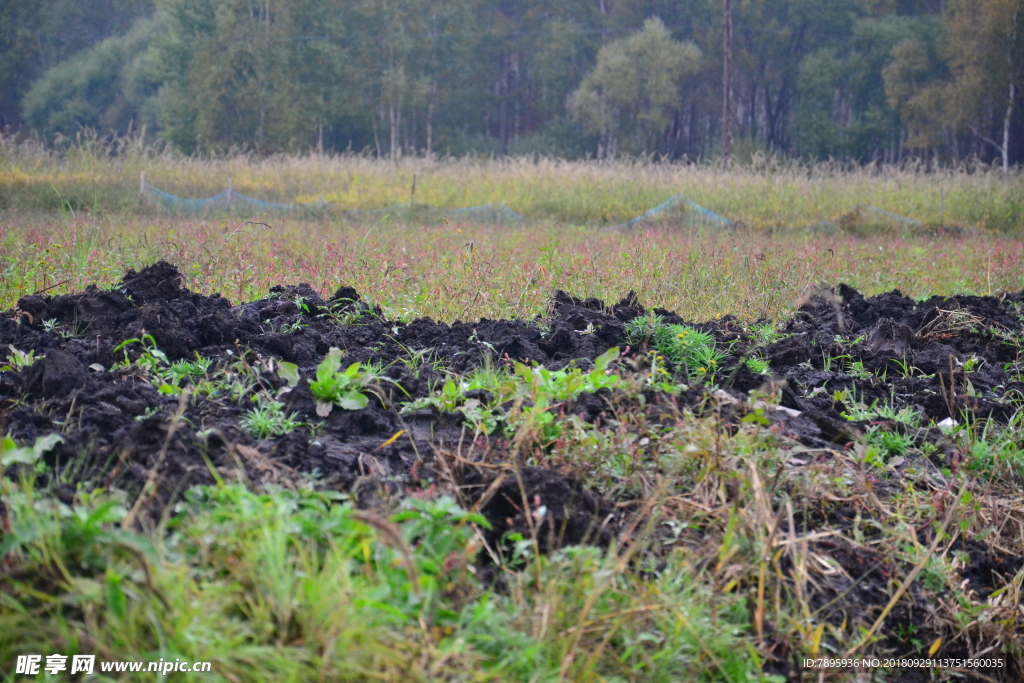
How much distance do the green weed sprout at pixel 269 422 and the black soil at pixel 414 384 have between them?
5 cm

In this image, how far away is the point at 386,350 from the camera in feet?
12.6

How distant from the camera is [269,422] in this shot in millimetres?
2689

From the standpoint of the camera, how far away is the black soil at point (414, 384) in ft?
7.72

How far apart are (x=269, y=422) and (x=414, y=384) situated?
2.35ft

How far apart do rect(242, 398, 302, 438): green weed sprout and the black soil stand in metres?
0.05

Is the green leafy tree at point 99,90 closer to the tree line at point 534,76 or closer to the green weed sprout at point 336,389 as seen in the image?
the tree line at point 534,76

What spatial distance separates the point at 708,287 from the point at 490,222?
21.1ft

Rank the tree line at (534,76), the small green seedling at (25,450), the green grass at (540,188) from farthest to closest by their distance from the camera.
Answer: the tree line at (534,76) < the green grass at (540,188) < the small green seedling at (25,450)

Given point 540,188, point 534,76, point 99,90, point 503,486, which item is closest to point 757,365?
point 503,486

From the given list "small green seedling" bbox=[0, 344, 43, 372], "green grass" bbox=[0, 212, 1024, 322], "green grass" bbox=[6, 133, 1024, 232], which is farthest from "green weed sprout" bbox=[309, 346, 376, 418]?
"green grass" bbox=[6, 133, 1024, 232]

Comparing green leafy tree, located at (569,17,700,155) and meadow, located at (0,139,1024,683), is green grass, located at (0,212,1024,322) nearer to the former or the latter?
meadow, located at (0,139,1024,683)

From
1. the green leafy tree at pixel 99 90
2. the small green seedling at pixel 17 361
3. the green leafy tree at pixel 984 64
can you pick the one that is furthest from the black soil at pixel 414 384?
the green leafy tree at pixel 99 90

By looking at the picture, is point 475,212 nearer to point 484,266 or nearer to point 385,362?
point 484,266

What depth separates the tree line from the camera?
3441 centimetres
